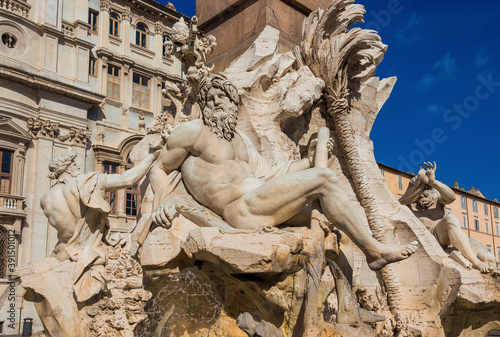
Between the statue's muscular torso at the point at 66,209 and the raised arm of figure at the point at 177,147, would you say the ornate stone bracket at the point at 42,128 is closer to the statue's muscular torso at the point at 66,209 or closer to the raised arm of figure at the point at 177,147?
the statue's muscular torso at the point at 66,209

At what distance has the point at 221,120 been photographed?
469 cm

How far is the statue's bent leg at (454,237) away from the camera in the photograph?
22.2ft

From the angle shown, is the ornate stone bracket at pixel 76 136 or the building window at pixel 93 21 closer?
the ornate stone bracket at pixel 76 136

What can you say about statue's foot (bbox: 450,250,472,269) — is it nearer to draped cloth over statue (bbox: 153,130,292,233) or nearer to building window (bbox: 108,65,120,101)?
draped cloth over statue (bbox: 153,130,292,233)

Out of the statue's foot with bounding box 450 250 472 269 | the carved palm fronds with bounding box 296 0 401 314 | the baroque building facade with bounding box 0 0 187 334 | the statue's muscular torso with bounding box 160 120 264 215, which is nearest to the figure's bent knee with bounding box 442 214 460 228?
the statue's foot with bounding box 450 250 472 269

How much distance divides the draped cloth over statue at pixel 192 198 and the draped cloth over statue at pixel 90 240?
54.8 inches

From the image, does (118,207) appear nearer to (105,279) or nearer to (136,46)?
(136,46)

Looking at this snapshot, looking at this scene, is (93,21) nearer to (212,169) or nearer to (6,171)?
(6,171)

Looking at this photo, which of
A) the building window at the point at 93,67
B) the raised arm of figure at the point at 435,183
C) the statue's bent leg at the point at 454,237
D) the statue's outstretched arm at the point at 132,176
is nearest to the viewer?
the statue's outstretched arm at the point at 132,176

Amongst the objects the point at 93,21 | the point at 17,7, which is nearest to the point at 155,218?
the point at 17,7

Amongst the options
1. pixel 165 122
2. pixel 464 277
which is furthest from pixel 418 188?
pixel 165 122

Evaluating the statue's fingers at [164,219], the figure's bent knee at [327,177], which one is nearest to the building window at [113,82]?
the statue's fingers at [164,219]

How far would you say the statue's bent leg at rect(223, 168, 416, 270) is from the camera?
4.23 meters

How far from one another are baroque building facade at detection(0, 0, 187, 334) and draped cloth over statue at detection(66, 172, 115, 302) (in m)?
11.5
